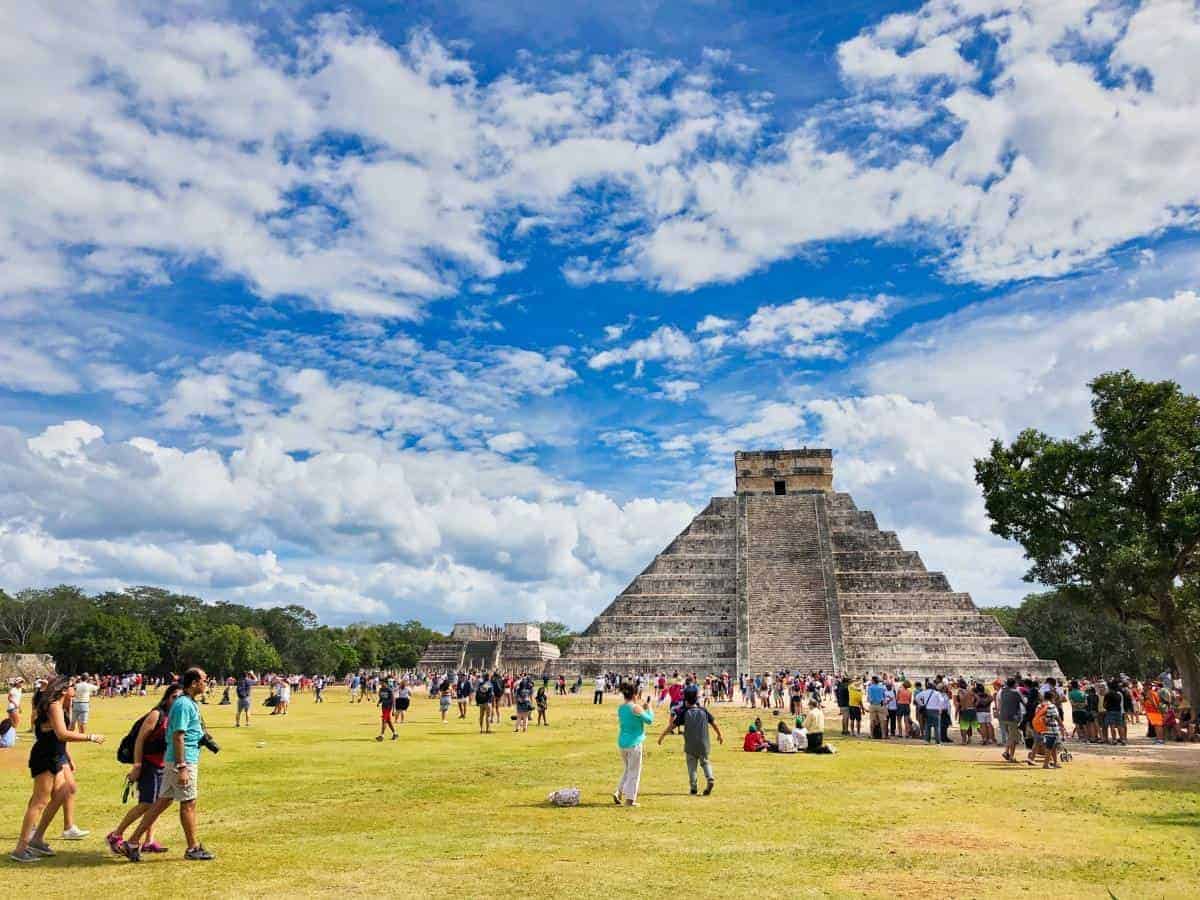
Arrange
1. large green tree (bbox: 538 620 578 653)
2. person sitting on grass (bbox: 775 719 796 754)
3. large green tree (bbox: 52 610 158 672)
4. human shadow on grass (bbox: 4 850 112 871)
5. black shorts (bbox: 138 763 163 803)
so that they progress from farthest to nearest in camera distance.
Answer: large green tree (bbox: 538 620 578 653), large green tree (bbox: 52 610 158 672), person sitting on grass (bbox: 775 719 796 754), black shorts (bbox: 138 763 163 803), human shadow on grass (bbox: 4 850 112 871)

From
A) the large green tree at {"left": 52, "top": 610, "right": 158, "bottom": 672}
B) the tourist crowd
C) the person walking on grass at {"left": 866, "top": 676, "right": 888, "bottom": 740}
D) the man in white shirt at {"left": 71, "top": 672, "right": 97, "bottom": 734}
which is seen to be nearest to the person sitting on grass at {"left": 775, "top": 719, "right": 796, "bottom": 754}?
the tourist crowd

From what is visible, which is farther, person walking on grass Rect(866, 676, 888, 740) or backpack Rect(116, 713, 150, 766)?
person walking on grass Rect(866, 676, 888, 740)

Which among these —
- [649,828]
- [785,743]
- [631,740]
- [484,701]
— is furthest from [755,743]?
[649,828]

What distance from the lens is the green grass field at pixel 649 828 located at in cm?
645

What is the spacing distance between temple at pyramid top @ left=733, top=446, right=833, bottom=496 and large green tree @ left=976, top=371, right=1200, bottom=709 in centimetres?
3590

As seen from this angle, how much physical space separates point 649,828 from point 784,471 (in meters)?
51.1

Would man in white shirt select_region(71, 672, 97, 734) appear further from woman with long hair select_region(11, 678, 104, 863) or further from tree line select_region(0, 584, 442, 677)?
tree line select_region(0, 584, 442, 677)

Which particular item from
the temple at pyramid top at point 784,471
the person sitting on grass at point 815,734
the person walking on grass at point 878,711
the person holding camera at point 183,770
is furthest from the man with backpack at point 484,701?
the temple at pyramid top at point 784,471

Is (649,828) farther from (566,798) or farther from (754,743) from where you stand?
(754,743)

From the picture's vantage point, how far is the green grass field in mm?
6445

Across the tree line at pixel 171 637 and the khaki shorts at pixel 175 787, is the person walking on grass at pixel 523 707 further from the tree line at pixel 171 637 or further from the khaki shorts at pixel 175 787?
the tree line at pixel 171 637

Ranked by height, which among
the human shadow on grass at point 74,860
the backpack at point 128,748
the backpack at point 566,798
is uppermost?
the backpack at point 128,748

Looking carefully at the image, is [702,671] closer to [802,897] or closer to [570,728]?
[570,728]

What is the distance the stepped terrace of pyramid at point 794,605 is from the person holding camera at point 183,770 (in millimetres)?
37622
